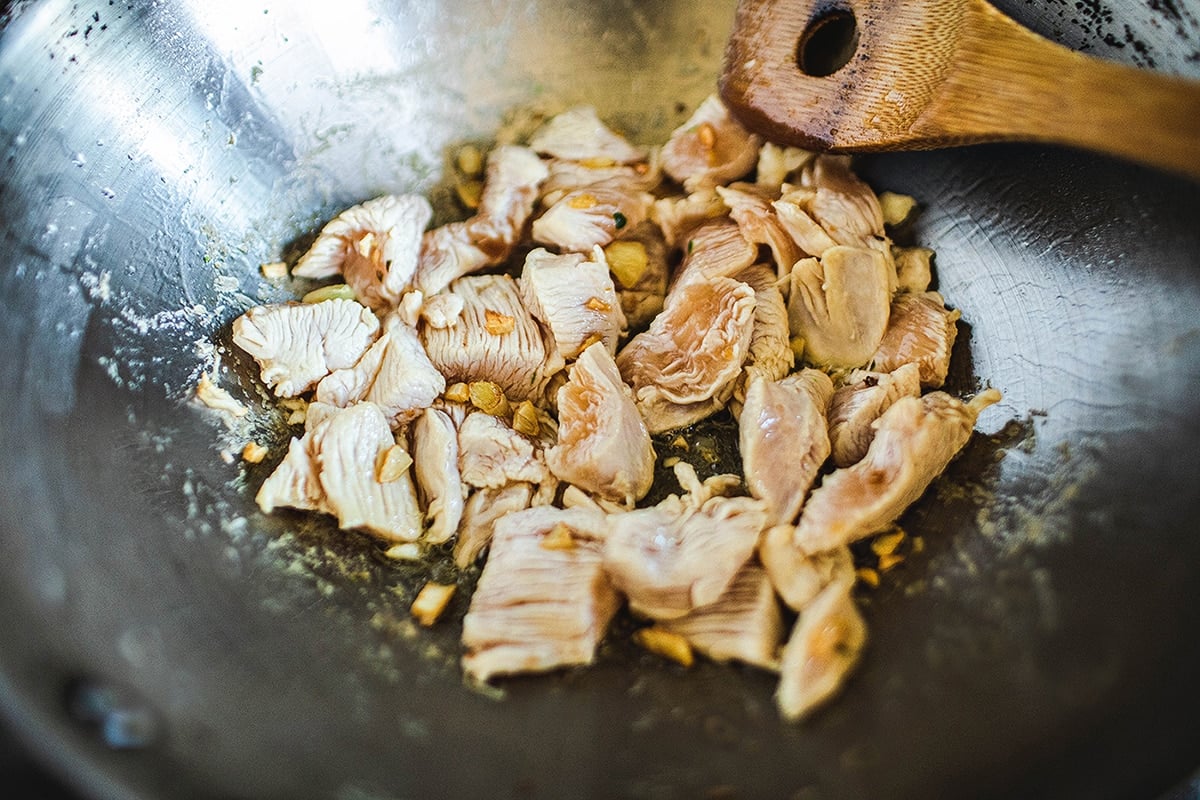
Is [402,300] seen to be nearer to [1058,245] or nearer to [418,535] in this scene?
[418,535]

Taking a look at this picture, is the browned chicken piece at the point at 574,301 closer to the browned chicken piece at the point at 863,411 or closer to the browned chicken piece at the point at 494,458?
the browned chicken piece at the point at 494,458

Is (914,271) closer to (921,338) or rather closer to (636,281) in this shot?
(921,338)

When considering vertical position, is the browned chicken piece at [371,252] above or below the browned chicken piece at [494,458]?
above

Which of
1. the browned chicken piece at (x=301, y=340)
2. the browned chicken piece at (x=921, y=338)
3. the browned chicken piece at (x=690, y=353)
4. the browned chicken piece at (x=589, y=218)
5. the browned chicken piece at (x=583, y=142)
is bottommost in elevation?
the browned chicken piece at (x=921, y=338)

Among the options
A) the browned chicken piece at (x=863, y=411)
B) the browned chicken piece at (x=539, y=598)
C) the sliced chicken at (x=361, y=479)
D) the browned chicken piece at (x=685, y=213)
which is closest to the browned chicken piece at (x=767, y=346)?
the browned chicken piece at (x=863, y=411)

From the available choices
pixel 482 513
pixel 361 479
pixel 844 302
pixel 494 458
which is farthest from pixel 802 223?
pixel 361 479

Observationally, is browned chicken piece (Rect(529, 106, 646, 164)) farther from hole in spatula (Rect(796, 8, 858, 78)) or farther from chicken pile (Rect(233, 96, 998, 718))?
hole in spatula (Rect(796, 8, 858, 78))
